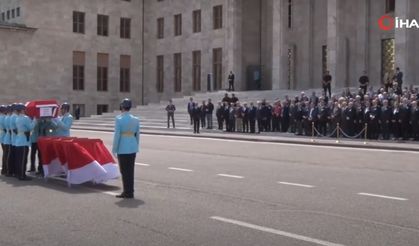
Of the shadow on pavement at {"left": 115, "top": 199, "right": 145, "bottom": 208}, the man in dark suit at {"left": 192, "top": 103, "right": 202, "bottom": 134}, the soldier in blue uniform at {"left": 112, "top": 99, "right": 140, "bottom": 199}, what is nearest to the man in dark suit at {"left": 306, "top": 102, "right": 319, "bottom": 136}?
the man in dark suit at {"left": 192, "top": 103, "right": 202, "bottom": 134}

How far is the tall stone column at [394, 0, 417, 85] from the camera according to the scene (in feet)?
116

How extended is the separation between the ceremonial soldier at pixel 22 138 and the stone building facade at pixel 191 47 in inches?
1064

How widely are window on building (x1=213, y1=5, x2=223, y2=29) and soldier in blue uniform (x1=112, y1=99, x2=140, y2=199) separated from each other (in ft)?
134

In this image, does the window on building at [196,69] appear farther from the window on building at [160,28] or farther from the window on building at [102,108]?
the window on building at [102,108]

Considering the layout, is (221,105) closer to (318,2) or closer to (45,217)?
(318,2)

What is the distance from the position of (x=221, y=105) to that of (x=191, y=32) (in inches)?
854

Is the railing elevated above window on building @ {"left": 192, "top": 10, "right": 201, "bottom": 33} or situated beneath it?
situated beneath

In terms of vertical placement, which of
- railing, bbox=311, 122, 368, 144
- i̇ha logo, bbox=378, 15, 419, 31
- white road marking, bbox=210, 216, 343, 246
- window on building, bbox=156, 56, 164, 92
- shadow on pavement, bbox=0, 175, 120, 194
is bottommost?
white road marking, bbox=210, 216, 343, 246

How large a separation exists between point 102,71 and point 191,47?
30.3ft

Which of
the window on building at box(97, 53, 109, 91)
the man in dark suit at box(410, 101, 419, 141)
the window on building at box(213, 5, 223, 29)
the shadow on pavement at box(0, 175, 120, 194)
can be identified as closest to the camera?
the shadow on pavement at box(0, 175, 120, 194)

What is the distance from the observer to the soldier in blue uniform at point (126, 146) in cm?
1097

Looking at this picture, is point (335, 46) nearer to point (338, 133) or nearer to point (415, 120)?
point (338, 133)

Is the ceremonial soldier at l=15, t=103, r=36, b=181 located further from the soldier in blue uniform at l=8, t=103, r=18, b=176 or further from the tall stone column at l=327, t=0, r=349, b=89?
the tall stone column at l=327, t=0, r=349, b=89

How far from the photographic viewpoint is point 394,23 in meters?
38.8
